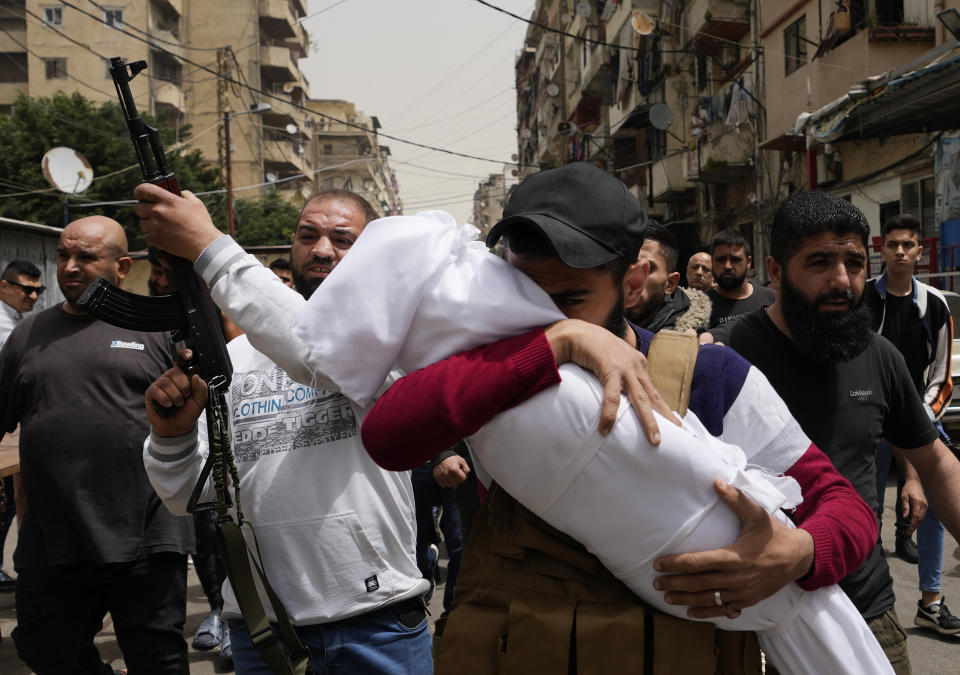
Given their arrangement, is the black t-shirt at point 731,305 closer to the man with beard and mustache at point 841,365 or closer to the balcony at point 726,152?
the man with beard and mustache at point 841,365

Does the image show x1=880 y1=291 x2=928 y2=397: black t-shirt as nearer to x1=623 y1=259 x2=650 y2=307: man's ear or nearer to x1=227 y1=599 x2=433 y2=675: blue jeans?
x1=227 y1=599 x2=433 y2=675: blue jeans

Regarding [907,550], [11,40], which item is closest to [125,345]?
[907,550]

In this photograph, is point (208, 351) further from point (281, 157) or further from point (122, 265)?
point (281, 157)

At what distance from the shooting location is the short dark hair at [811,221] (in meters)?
2.61

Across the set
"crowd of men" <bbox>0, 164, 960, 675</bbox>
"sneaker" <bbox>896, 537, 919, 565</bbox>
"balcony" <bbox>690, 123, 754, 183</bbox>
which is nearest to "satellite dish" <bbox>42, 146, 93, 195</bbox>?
"balcony" <bbox>690, 123, 754, 183</bbox>

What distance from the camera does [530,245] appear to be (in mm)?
1507

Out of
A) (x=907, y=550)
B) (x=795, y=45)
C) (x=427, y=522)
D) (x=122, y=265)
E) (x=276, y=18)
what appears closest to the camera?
(x=122, y=265)

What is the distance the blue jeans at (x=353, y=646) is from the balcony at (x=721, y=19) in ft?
69.6

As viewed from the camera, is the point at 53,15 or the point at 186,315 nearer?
the point at 186,315

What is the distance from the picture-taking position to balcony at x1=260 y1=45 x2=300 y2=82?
174 ft

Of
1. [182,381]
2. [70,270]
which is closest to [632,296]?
[182,381]

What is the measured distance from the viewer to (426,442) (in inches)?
52.5

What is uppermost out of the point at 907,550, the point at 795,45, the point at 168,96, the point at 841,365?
the point at 168,96

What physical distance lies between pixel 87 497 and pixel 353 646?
1.70 metres
